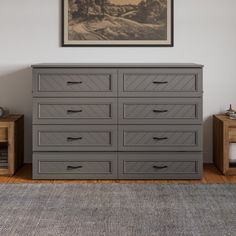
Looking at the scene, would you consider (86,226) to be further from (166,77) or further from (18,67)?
(18,67)

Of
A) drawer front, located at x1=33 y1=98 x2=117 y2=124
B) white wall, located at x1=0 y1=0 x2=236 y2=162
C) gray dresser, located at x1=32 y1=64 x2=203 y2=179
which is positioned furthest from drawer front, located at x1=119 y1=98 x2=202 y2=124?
white wall, located at x1=0 y1=0 x2=236 y2=162

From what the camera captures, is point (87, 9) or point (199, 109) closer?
point (199, 109)

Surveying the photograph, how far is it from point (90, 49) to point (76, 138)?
0.95 m

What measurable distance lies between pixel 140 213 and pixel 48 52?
2.09m

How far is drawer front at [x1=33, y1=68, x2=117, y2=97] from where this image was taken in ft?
15.7

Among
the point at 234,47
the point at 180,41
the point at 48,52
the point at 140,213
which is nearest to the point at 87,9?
the point at 48,52

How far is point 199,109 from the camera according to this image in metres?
4.83

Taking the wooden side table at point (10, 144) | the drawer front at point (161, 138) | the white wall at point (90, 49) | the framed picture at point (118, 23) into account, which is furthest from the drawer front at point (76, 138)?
the framed picture at point (118, 23)

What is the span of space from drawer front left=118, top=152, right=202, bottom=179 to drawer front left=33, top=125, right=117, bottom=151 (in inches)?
7.1

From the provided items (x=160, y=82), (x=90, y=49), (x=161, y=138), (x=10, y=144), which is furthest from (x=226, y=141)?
(x=10, y=144)

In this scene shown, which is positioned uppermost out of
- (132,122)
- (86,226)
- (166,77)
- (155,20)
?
(155,20)

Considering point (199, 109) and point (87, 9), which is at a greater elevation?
point (87, 9)

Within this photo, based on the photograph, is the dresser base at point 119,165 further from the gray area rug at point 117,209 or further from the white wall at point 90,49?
the white wall at point 90,49

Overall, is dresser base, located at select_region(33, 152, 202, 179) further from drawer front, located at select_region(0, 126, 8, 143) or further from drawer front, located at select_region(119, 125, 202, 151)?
drawer front, located at select_region(0, 126, 8, 143)
